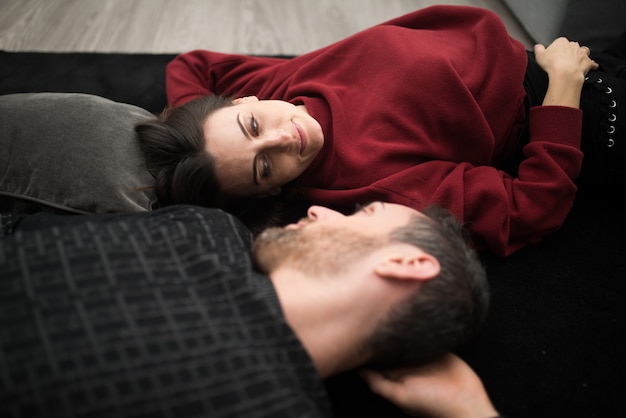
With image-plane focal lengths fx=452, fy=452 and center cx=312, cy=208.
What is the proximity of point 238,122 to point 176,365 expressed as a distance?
0.61 m

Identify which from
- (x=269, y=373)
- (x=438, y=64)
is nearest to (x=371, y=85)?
(x=438, y=64)

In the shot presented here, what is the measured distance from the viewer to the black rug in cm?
84

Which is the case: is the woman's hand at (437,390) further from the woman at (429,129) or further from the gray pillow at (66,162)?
the gray pillow at (66,162)

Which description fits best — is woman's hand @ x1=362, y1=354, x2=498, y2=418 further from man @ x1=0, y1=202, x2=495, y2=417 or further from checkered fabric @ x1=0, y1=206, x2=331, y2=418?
checkered fabric @ x1=0, y1=206, x2=331, y2=418

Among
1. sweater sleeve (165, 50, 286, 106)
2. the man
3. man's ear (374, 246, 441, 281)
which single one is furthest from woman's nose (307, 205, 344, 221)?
sweater sleeve (165, 50, 286, 106)

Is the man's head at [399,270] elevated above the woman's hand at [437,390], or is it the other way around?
the man's head at [399,270]

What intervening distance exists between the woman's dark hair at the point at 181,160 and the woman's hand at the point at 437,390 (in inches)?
22.2

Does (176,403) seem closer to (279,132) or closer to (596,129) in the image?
(279,132)

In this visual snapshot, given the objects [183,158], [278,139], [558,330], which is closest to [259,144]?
[278,139]

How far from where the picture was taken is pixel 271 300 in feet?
2.32

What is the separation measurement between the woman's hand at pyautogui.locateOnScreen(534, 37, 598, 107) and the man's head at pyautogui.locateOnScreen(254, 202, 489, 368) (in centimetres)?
58

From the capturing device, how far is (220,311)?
67cm

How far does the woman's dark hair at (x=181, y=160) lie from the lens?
105 cm

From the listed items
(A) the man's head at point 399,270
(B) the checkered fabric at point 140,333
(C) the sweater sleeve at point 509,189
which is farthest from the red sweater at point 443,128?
(B) the checkered fabric at point 140,333
